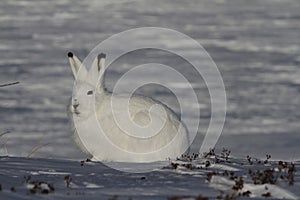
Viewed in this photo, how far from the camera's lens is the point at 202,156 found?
8.11m

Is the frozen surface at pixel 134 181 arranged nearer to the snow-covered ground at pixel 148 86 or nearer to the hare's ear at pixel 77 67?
the snow-covered ground at pixel 148 86

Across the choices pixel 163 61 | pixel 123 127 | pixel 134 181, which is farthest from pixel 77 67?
pixel 163 61

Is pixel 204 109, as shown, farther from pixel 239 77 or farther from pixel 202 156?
pixel 202 156

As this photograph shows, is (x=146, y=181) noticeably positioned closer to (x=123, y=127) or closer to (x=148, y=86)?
(x=123, y=127)

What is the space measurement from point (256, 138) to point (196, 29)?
1212 cm

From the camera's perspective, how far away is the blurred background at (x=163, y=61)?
→ 12.8m

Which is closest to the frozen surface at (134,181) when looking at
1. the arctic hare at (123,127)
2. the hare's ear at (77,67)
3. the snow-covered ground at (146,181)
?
the snow-covered ground at (146,181)

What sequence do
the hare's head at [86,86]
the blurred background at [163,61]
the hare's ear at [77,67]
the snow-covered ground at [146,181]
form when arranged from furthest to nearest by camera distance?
the blurred background at [163,61]
the hare's ear at [77,67]
the hare's head at [86,86]
the snow-covered ground at [146,181]

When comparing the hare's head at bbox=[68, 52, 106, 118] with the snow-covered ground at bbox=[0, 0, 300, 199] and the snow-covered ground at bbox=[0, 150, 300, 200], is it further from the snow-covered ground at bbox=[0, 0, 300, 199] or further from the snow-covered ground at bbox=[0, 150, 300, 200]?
the snow-covered ground at bbox=[0, 150, 300, 200]

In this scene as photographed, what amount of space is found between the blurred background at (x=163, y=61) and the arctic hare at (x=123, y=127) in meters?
0.59

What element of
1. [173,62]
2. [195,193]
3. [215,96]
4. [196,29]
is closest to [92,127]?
[195,193]

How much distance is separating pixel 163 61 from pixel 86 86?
35.6ft

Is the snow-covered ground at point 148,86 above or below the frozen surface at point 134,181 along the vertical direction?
above

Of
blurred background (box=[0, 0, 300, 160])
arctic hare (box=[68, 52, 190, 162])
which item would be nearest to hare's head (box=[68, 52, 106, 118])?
arctic hare (box=[68, 52, 190, 162])
